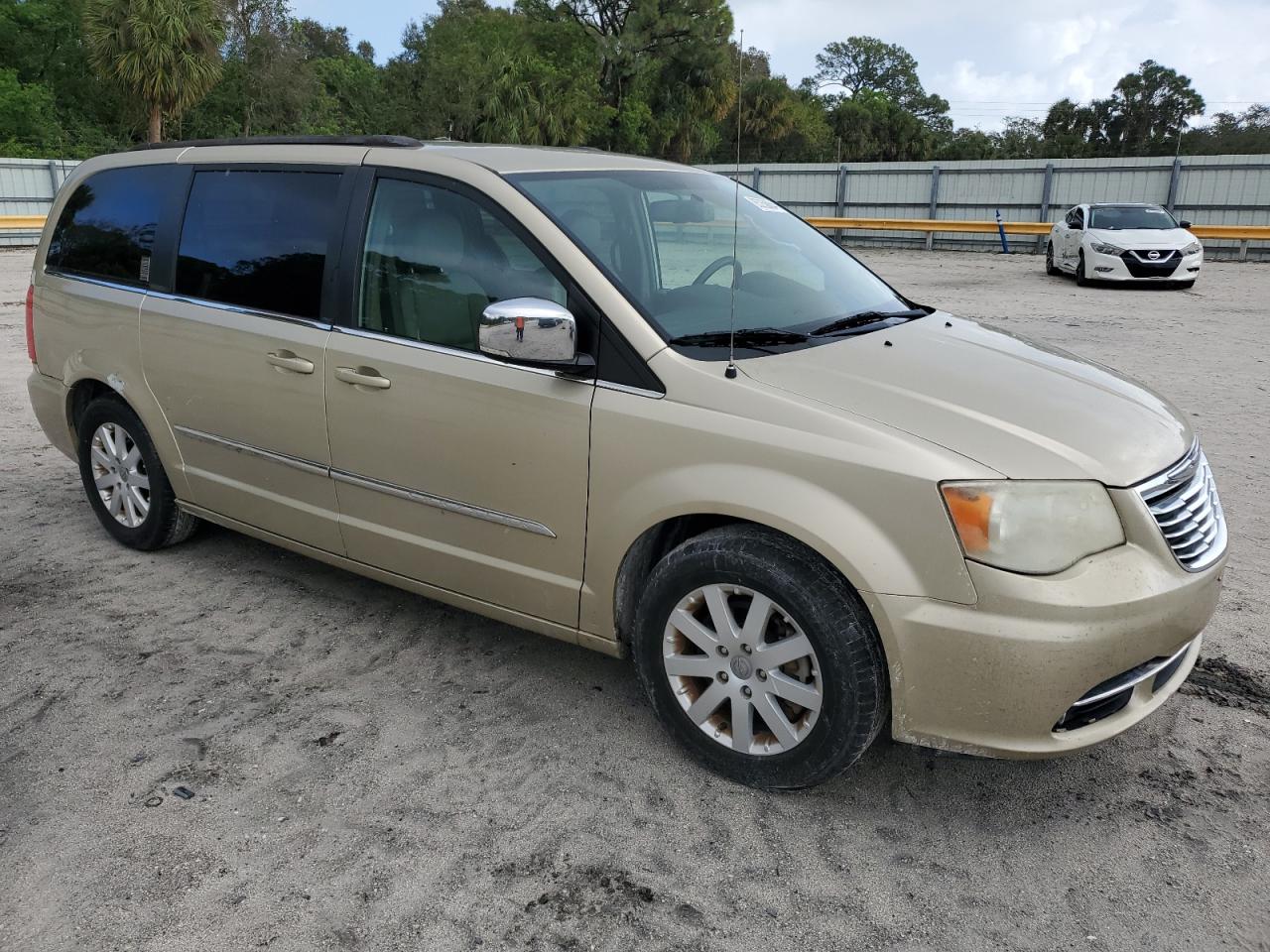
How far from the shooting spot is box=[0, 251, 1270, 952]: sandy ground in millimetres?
2482

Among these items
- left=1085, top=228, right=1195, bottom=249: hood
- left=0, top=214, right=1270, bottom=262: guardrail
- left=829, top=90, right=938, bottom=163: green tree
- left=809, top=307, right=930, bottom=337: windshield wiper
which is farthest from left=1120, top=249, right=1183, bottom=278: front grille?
left=829, top=90, right=938, bottom=163: green tree

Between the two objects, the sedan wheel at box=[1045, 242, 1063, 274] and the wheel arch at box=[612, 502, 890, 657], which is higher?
the sedan wheel at box=[1045, 242, 1063, 274]

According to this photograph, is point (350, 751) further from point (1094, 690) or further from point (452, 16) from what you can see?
point (452, 16)

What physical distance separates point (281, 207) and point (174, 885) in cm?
242

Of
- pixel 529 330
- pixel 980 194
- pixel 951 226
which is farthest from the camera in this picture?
pixel 980 194

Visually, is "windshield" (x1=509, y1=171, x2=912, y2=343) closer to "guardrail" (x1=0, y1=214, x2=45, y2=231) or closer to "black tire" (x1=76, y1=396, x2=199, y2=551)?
"black tire" (x1=76, y1=396, x2=199, y2=551)

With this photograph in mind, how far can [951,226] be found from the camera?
24750 mm

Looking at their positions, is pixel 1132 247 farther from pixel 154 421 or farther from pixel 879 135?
pixel 879 135

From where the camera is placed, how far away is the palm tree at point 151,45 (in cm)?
2791

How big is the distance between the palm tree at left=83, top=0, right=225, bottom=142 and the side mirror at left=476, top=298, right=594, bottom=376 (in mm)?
29951

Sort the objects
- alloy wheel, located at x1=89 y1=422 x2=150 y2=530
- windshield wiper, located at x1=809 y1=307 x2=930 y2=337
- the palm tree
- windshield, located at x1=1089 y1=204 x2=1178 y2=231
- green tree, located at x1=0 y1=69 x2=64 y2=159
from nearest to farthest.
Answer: windshield wiper, located at x1=809 y1=307 x2=930 y2=337 → alloy wheel, located at x1=89 y1=422 x2=150 y2=530 → windshield, located at x1=1089 y1=204 x2=1178 y2=231 → the palm tree → green tree, located at x1=0 y1=69 x2=64 y2=159

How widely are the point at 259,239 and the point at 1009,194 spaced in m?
25.2

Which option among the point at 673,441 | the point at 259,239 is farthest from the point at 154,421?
the point at 673,441

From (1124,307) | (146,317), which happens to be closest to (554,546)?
(146,317)
